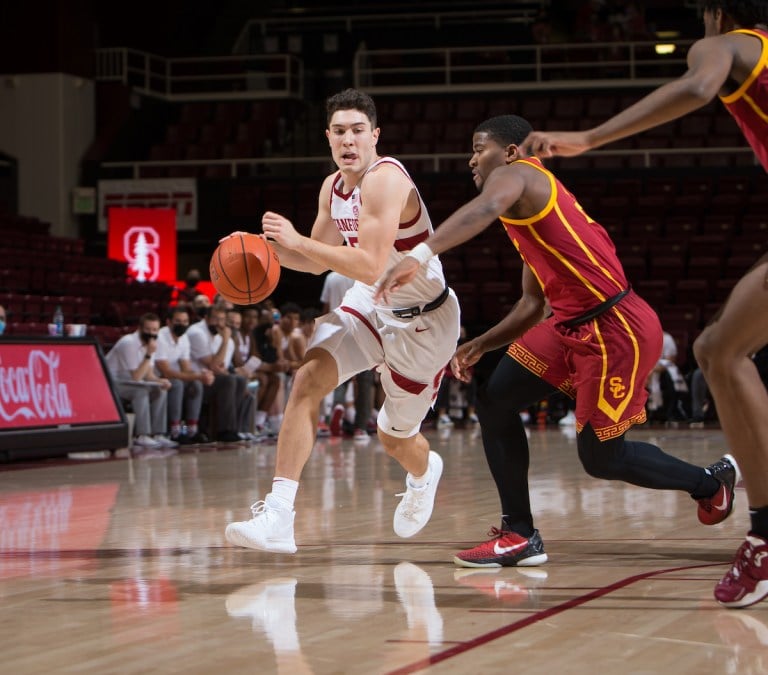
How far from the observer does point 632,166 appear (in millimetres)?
21062

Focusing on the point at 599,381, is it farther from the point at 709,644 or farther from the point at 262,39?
the point at 262,39

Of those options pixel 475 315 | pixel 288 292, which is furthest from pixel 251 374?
pixel 288 292

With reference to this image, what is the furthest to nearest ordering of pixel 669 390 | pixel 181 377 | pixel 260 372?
1. pixel 669 390
2. pixel 260 372
3. pixel 181 377

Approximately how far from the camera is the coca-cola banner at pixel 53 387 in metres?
9.70

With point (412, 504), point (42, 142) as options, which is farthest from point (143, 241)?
point (412, 504)

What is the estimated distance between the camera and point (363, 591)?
13.2ft

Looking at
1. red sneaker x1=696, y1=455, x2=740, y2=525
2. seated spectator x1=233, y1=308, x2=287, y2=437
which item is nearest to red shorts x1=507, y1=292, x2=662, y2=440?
red sneaker x1=696, y1=455, x2=740, y2=525

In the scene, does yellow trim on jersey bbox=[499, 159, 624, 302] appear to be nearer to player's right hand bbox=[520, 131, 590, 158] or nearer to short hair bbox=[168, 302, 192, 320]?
player's right hand bbox=[520, 131, 590, 158]

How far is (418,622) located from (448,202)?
16.6 meters

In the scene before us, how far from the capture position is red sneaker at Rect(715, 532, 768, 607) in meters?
3.59

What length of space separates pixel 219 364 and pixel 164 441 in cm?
100

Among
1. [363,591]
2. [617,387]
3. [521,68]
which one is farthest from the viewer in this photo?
[521,68]

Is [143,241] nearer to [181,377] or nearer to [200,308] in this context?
[200,308]

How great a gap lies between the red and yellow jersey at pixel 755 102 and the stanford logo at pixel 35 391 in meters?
7.20
